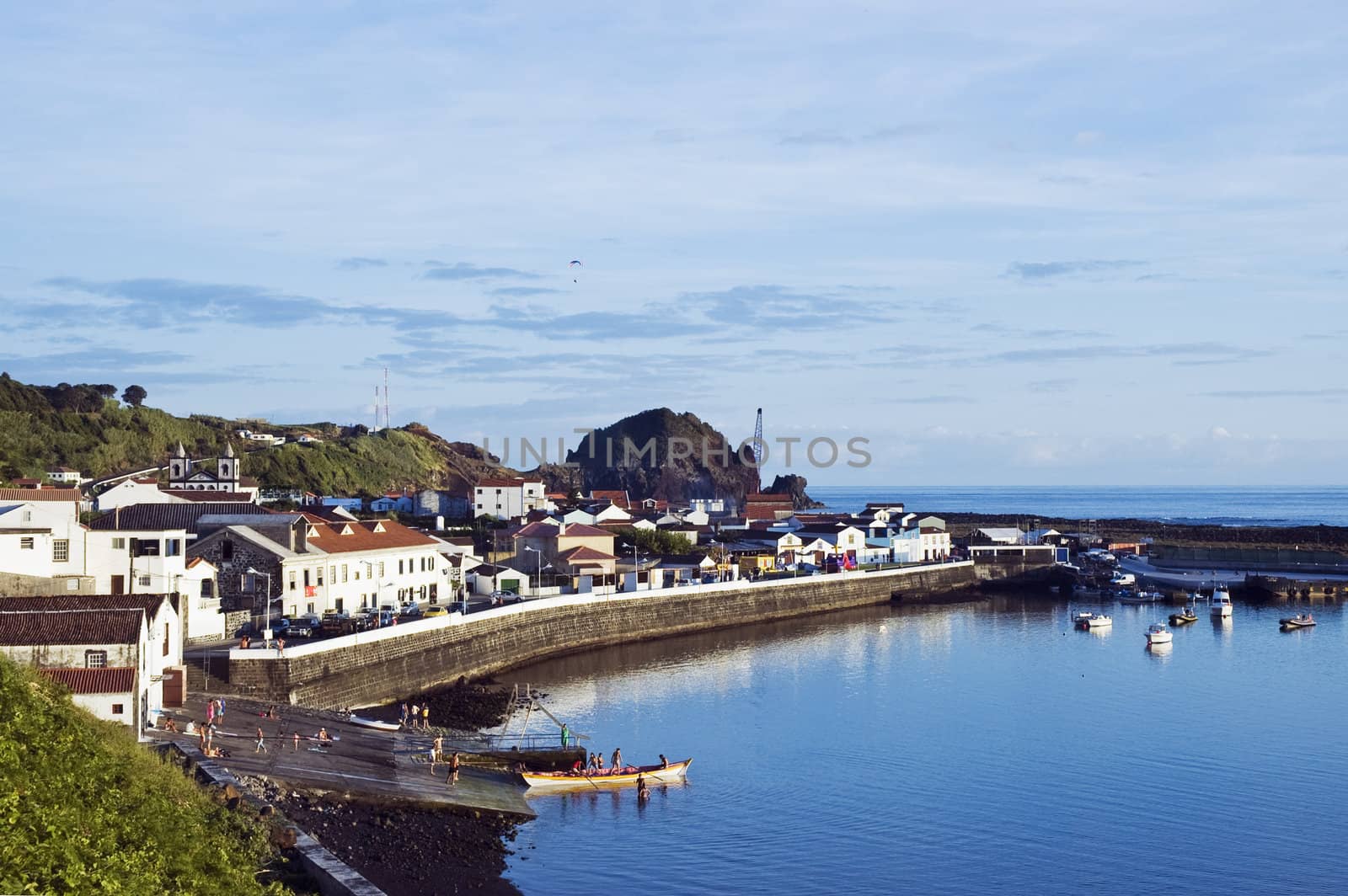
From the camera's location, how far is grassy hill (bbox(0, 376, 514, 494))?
10719 centimetres

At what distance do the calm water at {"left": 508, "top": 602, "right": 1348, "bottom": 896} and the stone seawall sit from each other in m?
1.70

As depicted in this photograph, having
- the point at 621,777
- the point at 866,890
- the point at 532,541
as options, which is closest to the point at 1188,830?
the point at 866,890

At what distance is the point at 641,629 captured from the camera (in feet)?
199

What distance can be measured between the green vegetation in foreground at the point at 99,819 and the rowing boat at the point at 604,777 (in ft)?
37.4

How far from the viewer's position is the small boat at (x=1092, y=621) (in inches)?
2670

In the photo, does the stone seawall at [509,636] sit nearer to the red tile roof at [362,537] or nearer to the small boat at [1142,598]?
the red tile roof at [362,537]

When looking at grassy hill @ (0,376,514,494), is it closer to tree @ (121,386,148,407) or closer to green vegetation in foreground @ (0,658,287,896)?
tree @ (121,386,148,407)

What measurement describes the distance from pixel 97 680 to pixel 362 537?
2730cm

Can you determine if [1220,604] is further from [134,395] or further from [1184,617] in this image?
[134,395]

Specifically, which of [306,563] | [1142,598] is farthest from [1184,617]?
[306,563]

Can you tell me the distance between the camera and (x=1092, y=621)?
68188 millimetres

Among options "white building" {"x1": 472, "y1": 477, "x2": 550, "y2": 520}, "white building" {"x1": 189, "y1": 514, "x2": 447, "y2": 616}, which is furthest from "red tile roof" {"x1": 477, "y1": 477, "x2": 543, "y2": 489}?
"white building" {"x1": 189, "y1": 514, "x2": 447, "y2": 616}

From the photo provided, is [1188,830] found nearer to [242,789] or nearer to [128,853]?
[242,789]

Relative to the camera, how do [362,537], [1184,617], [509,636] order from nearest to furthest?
[509,636] < [362,537] < [1184,617]
